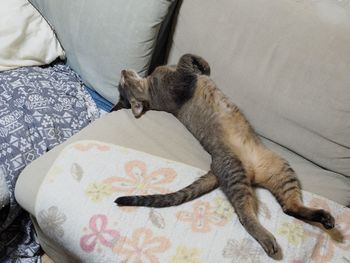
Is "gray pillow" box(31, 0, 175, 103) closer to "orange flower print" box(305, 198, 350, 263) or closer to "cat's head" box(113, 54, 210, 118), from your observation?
"cat's head" box(113, 54, 210, 118)

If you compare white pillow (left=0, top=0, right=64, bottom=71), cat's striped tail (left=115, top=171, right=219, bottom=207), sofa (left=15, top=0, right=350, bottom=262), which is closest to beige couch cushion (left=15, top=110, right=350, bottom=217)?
sofa (left=15, top=0, right=350, bottom=262)

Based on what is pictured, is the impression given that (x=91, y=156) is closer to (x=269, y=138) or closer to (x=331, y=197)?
(x=269, y=138)

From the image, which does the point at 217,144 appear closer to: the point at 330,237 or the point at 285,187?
the point at 285,187

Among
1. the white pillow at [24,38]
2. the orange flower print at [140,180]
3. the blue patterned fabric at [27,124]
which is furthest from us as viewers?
the white pillow at [24,38]

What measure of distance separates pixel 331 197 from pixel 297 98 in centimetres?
35

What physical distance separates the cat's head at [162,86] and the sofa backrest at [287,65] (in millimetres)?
77

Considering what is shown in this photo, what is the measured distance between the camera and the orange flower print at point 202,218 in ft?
3.64

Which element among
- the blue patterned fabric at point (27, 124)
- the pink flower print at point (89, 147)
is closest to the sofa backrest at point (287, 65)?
the pink flower print at point (89, 147)

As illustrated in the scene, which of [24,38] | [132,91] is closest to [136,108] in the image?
[132,91]

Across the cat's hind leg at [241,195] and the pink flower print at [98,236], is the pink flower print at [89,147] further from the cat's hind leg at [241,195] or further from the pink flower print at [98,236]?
the cat's hind leg at [241,195]

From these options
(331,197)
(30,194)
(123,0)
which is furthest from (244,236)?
Answer: (123,0)

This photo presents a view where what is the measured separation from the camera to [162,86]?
1.57m

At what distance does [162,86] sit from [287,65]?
51 cm

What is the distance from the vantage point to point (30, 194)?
122cm
